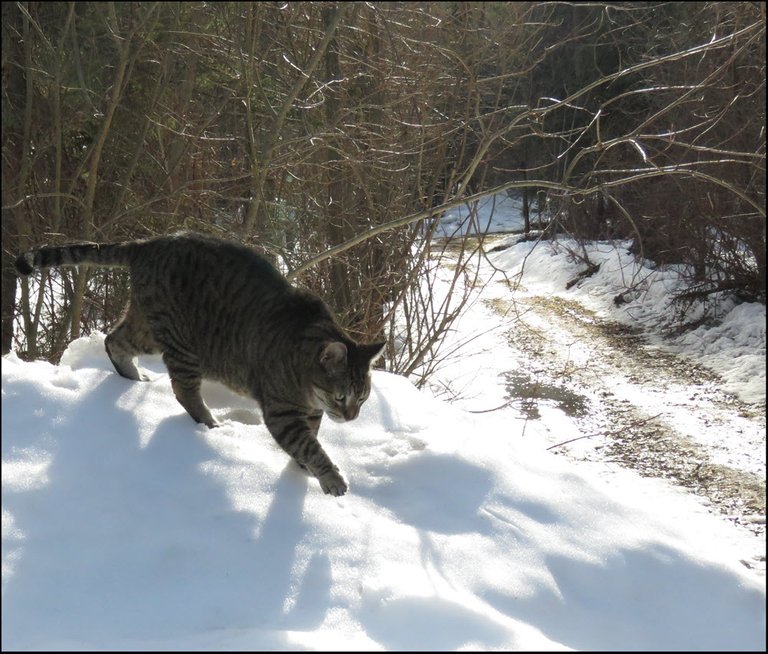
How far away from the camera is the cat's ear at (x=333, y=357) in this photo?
3.70 m

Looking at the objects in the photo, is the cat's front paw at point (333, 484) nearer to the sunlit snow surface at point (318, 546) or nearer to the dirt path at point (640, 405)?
the sunlit snow surface at point (318, 546)

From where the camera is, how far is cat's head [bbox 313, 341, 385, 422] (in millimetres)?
3771

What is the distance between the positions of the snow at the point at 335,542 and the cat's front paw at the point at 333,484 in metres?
0.05

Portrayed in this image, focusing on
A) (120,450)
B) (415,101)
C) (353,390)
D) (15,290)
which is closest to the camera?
(120,450)

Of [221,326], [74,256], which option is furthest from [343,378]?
[74,256]

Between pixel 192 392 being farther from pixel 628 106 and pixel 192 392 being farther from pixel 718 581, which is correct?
pixel 628 106

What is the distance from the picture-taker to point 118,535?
2.78 metres

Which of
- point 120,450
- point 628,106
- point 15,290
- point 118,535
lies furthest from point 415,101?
point 118,535

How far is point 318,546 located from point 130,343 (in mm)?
1891

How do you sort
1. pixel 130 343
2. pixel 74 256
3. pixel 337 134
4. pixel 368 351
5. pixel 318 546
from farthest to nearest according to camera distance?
pixel 337 134 < pixel 130 343 < pixel 74 256 < pixel 368 351 < pixel 318 546

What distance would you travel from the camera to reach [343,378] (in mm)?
3793

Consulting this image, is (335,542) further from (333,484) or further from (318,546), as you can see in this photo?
(333,484)

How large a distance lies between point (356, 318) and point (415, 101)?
2.17 meters

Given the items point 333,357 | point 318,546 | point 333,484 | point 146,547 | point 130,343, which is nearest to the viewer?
point 146,547
